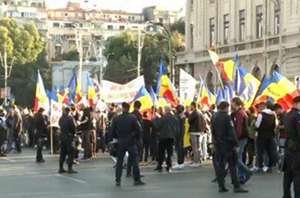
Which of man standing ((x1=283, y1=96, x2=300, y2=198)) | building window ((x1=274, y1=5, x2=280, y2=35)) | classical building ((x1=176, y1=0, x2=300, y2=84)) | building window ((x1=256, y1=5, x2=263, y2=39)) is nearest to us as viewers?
man standing ((x1=283, y1=96, x2=300, y2=198))

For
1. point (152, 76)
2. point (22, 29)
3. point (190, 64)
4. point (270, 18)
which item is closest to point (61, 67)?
point (22, 29)

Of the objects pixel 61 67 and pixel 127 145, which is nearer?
pixel 127 145

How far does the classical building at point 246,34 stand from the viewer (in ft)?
162

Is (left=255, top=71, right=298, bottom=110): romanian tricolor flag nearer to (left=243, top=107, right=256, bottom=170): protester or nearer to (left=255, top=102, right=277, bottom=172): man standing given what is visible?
(left=255, top=102, right=277, bottom=172): man standing

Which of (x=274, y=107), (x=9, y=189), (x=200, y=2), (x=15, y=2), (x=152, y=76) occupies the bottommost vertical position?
(x=9, y=189)

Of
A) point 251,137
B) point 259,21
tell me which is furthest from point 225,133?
point 259,21

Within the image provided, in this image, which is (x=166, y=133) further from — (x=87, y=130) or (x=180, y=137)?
(x=87, y=130)

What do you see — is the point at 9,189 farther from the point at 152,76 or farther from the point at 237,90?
the point at 152,76

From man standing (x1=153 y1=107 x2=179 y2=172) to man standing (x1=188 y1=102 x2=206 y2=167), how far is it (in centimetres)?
94

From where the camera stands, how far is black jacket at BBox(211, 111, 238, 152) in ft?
45.1

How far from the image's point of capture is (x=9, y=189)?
584 inches

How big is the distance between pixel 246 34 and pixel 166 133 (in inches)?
1523

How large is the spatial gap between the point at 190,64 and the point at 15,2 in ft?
367

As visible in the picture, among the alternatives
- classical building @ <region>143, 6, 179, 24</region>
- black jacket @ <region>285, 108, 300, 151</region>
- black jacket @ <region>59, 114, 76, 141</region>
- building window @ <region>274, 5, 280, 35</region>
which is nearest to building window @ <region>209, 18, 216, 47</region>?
building window @ <region>274, 5, 280, 35</region>
